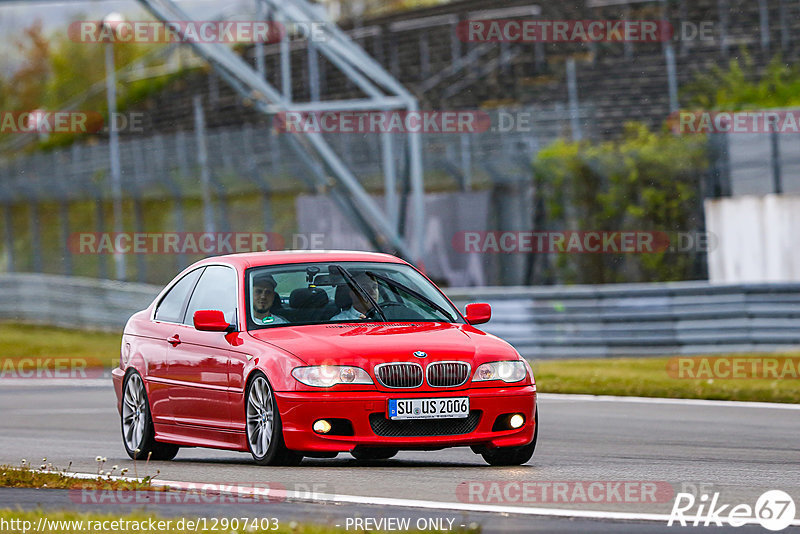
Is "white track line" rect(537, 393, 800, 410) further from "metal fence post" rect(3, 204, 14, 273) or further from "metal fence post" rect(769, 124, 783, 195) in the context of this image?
"metal fence post" rect(3, 204, 14, 273)

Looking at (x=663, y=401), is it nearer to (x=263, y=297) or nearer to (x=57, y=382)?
(x=263, y=297)

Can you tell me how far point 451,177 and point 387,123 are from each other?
3.31 metres

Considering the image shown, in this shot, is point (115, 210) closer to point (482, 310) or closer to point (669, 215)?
point (669, 215)

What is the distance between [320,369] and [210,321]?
110 centimetres

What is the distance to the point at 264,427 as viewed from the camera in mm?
10102

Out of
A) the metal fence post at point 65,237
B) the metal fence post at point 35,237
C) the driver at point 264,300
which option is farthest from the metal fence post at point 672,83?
the driver at point 264,300

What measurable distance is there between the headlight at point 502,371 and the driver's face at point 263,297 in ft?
5.12

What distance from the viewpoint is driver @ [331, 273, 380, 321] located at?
1064cm

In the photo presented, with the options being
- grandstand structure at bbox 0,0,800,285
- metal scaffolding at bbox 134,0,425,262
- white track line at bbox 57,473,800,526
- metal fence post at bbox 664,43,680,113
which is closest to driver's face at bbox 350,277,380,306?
white track line at bbox 57,473,800,526

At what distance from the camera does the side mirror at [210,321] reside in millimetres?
10547

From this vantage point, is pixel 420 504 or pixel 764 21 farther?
pixel 764 21

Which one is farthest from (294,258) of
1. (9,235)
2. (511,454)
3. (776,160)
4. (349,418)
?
(9,235)

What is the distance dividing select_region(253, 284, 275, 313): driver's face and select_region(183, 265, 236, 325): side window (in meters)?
0.16

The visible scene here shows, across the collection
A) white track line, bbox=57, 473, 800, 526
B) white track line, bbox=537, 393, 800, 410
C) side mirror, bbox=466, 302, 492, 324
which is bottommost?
white track line, bbox=537, 393, 800, 410
